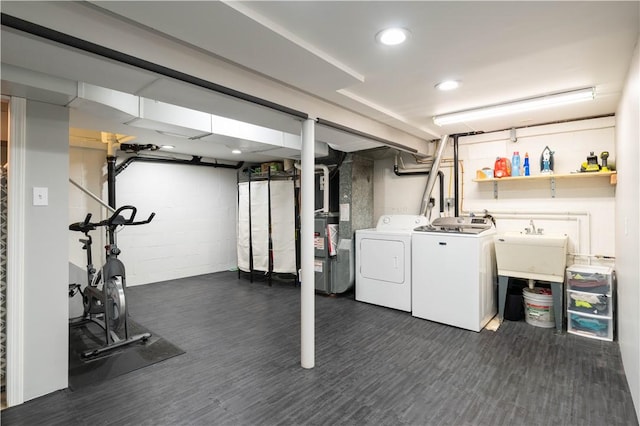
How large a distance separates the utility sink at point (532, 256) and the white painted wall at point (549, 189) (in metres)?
0.44

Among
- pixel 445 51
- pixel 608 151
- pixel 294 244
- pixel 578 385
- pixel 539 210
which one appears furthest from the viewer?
pixel 294 244

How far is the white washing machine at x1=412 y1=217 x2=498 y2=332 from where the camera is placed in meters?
3.37

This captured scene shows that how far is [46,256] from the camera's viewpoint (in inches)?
89.7

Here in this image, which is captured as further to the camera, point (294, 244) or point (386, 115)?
point (294, 244)

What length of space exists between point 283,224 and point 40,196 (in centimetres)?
345

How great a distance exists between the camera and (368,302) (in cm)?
432

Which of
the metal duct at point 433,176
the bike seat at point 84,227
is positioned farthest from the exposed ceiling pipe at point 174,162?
the metal duct at point 433,176

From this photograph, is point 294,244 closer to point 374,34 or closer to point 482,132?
point 482,132

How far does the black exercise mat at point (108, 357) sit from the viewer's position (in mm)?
2525

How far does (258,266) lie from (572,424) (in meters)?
4.51

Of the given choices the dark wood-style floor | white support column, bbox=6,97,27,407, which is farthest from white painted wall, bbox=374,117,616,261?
white support column, bbox=6,97,27,407

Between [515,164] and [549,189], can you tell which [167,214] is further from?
[549,189]

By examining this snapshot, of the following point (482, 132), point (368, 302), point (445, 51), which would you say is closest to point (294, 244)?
point (368, 302)

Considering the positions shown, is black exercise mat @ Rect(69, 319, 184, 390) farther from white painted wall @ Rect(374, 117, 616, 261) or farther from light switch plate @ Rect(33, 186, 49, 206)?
white painted wall @ Rect(374, 117, 616, 261)
